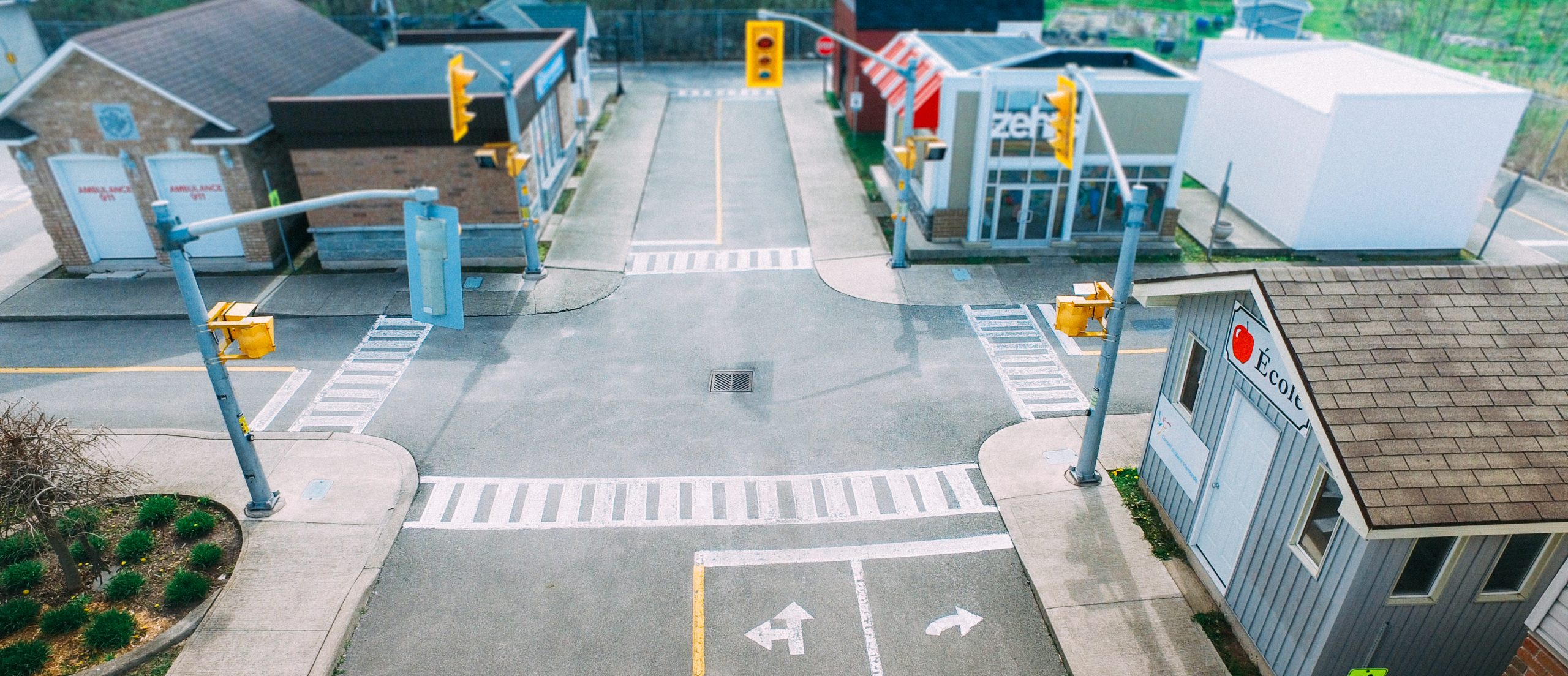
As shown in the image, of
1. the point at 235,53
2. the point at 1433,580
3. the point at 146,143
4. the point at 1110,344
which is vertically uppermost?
the point at 235,53

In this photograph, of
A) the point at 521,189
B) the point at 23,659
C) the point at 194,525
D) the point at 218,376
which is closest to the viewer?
the point at 23,659

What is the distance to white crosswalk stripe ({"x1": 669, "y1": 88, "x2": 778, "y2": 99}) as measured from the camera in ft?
127

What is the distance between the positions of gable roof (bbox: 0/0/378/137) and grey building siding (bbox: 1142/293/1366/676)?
67.1 feet

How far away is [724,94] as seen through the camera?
39.3 meters

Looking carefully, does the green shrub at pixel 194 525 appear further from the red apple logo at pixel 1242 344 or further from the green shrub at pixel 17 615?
the red apple logo at pixel 1242 344

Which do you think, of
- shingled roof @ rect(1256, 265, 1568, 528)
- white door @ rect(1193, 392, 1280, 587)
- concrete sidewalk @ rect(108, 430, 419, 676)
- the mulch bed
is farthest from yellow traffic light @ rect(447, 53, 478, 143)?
white door @ rect(1193, 392, 1280, 587)

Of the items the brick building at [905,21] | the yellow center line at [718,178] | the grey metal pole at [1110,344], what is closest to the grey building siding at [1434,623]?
the grey metal pole at [1110,344]

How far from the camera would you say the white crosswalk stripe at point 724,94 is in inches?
1527

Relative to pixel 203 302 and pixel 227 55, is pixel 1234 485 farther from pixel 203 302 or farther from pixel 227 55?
pixel 227 55

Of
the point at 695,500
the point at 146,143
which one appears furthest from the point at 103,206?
the point at 695,500

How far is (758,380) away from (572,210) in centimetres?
1099

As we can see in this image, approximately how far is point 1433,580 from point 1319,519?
3.55 feet

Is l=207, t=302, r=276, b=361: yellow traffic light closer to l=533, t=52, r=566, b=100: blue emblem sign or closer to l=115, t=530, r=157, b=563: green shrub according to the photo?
l=115, t=530, r=157, b=563: green shrub

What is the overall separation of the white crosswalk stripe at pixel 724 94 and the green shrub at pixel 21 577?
31.1 m
